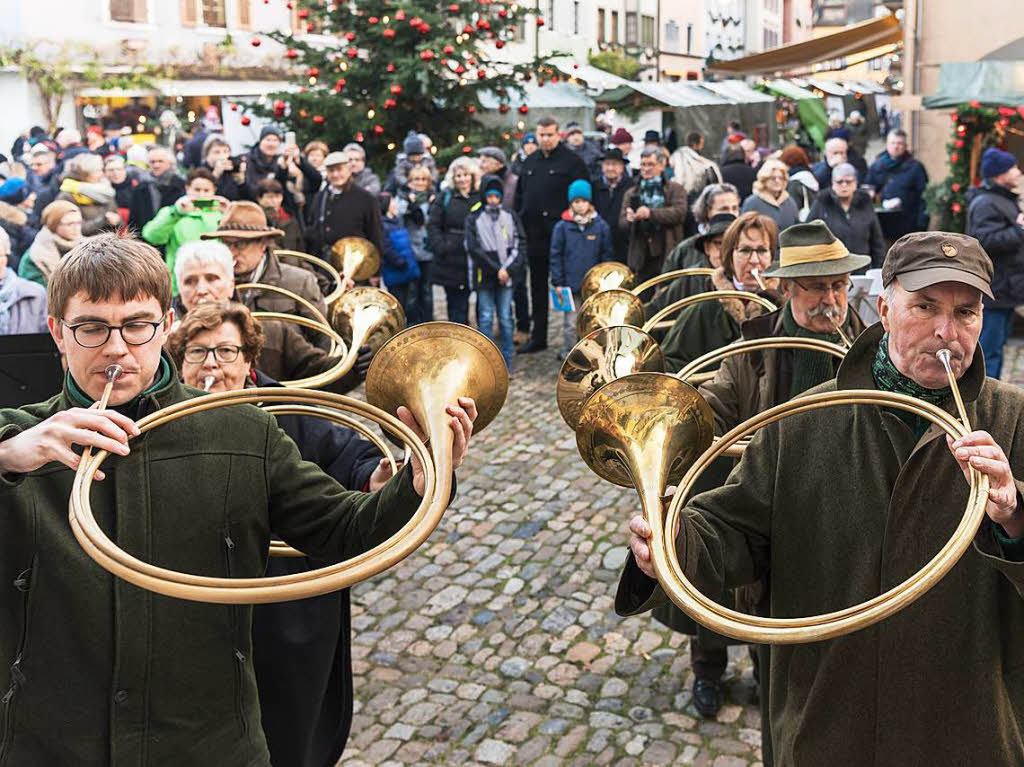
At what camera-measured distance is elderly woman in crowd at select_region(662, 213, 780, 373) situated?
5316 mm

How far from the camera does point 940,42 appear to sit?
15.6m

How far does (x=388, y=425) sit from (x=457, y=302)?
8.82 m

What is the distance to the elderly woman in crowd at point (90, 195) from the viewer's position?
9.90 metres

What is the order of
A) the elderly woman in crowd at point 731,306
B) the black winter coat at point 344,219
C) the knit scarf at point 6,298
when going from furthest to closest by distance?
the black winter coat at point 344,219, the knit scarf at point 6,298, the elderly woman in crowd at point 731,306

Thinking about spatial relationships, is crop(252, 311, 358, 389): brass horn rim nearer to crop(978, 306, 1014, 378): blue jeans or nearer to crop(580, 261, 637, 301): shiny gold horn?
crop(580, 261, 637, 301): shiny gold horn

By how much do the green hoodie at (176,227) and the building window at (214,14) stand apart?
85.4 feet

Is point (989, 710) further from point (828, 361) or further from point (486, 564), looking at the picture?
point (486, 564)

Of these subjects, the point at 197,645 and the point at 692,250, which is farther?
the point at 692,250

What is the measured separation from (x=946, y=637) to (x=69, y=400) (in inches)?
76.8

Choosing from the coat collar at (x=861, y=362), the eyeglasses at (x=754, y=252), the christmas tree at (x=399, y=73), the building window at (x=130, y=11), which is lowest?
the eyeglasses at (x=754, y=252)

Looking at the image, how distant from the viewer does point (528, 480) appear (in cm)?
795

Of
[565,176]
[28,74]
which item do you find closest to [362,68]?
[565,176]

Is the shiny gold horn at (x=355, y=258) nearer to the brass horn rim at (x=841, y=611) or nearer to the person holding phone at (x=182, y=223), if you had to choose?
the person holding phone at (x=182, y=223)

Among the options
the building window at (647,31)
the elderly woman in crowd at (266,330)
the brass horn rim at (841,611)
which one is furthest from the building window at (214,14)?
the brass horn rim at (841,611)
